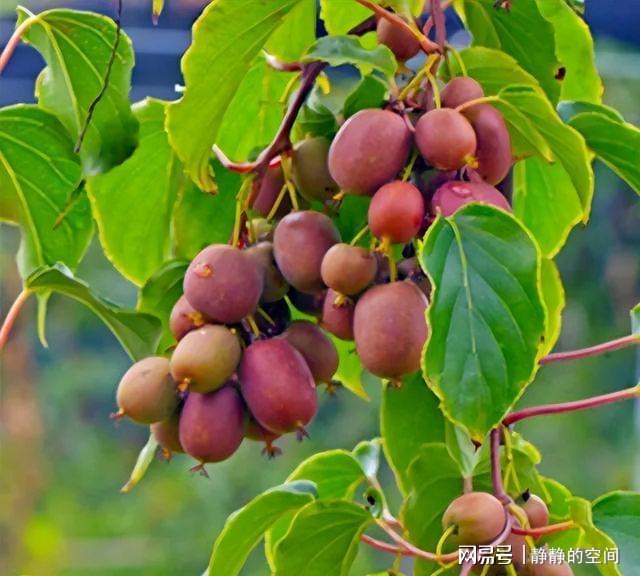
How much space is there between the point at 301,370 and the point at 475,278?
84 millimetres

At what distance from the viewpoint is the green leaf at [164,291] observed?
2.04ft

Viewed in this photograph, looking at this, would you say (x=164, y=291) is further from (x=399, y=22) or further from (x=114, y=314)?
(x=399, y=22)

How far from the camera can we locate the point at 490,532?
538mm

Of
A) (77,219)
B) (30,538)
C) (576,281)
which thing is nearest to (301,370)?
(77,219)

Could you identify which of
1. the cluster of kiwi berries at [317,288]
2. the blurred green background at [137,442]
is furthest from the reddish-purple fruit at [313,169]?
the blurred green background at [137,442]

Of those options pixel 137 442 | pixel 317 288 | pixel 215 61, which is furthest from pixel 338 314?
pixel 137 442

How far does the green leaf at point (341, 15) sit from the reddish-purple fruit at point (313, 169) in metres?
0.13

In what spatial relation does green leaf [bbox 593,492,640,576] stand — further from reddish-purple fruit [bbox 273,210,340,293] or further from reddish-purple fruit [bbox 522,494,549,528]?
reddish-purple fruit [bbox 273,210,340,293]

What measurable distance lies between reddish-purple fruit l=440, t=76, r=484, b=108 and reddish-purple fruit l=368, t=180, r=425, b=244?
2.0 inches

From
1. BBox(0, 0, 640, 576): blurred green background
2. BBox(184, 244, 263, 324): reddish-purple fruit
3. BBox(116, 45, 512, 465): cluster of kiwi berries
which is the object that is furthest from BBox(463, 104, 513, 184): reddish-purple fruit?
BBox(0, 0, 640, 576): blurred green background

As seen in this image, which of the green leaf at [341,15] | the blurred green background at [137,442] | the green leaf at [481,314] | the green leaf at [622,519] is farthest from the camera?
the blurred green background at [137,442]

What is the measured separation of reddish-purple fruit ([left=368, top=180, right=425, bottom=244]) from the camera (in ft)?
1.66

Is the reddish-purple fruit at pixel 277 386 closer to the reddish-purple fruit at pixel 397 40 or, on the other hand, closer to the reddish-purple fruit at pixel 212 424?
the reddish-purple fruit at pixel 212 424

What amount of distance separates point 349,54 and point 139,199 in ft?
0.59
